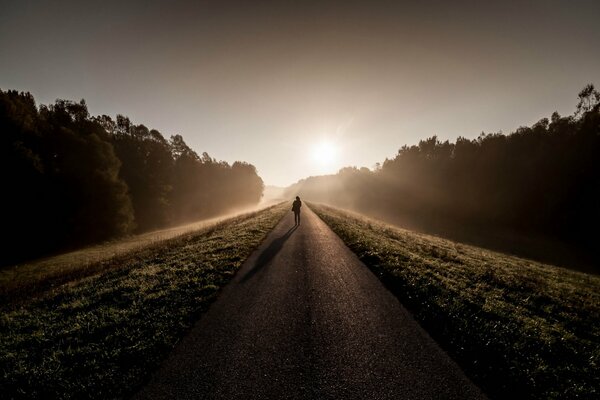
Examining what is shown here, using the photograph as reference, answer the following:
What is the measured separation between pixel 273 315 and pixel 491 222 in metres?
55.9

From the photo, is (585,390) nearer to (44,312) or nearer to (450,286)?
(450,286)

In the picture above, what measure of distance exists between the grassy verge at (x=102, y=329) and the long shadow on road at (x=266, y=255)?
718 millimetres

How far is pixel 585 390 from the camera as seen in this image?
4145 mm

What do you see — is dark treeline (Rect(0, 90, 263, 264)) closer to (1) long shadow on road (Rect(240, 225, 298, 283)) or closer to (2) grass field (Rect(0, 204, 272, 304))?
(2) grass field (Rect(0, 204, 272, 304))

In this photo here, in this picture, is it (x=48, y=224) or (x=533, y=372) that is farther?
(x=48, y=224)

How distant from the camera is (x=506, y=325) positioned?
6195 mm

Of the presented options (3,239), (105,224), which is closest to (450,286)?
(3,239)

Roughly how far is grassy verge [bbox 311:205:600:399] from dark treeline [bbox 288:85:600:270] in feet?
119

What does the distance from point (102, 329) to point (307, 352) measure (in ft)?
17.0

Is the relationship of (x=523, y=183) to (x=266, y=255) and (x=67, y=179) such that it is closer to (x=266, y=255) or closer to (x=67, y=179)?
(x=266, y=255)

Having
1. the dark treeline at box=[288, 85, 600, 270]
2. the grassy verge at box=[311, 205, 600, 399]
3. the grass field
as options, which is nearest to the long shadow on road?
the grassy verge at box=[311, 205, 600, 399]

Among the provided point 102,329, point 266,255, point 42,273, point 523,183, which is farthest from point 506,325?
point 523,183

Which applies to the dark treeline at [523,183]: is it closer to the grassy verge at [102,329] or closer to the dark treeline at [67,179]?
the grassy verge at [102,329]

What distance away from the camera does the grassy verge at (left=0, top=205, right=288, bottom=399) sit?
4.20m
